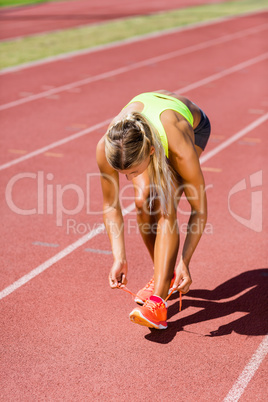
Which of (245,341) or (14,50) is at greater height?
(245,341)

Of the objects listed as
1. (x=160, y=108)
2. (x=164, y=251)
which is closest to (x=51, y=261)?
(x=164, y=251)

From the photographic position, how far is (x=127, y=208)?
6359mm

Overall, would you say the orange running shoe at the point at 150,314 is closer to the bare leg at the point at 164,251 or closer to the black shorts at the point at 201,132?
the bare leg at the point at 164,251

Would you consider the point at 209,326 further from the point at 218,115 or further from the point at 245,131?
the point at 218,115

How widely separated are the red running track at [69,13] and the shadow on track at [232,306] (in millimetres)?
15891

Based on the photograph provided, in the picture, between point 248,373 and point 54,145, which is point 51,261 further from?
point 54,145

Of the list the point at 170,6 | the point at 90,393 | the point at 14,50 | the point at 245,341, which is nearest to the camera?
the point at 90,393

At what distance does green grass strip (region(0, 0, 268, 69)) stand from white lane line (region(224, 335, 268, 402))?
11.4 metres

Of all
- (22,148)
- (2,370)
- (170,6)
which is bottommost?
(170,6)

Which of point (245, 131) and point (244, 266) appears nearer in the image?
point (244, 266)

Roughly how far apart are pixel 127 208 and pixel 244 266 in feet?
5.64

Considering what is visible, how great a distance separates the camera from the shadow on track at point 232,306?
4031 mm

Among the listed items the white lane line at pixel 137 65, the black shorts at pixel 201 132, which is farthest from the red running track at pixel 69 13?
the black shorts at pixel 201 132

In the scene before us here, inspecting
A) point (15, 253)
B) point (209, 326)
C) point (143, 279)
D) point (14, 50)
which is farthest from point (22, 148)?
point (14, 50)
